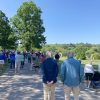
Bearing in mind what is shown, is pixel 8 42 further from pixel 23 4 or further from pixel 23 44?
pixel 23 4

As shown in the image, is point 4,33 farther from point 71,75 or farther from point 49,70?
point 71,75

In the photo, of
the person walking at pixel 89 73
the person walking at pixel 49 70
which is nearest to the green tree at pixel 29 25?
the person walking at pixel 89 73

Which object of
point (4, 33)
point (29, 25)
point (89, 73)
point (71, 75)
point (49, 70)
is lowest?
point (89, 73)

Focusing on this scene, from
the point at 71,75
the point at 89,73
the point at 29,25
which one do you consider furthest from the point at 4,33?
the point at 71,75

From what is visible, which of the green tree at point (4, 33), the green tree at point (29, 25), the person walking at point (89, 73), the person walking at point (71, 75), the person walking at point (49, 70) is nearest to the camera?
the person walking at point (71, 75)

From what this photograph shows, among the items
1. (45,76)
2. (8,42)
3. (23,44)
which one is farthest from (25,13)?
(45,76)

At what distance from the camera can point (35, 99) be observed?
39.7 feet

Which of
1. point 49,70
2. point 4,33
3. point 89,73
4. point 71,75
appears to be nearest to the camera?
point 71,75

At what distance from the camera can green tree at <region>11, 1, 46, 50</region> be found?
73000 millimetres

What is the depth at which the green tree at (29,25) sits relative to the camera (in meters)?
73.0

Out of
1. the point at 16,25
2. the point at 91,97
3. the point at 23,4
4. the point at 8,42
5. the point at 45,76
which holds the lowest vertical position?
the point at 91,97

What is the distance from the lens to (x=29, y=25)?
74500mm

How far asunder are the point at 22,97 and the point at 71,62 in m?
4.26

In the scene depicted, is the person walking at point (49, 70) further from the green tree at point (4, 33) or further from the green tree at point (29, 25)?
the green tree at point (29, 25)
